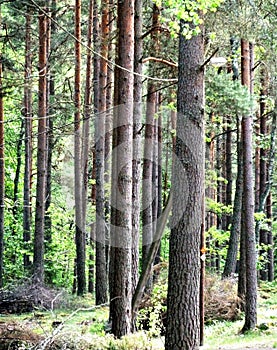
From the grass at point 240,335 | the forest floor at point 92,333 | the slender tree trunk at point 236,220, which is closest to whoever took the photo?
the forest floor at point 92,333

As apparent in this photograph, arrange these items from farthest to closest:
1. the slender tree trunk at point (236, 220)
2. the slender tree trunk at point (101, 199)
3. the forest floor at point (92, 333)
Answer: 1. the slender tree trunk at point (236, 220)
2. the slender tree trunk at point (101, 199)
3. the forest floor at point (92, 333)

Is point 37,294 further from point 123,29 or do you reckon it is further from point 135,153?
point 123,29

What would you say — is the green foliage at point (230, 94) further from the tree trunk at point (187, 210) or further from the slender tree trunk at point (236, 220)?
the slender tree trunk at point (236, 220)

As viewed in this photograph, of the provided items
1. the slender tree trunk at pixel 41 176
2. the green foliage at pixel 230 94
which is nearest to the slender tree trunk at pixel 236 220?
the green foliage at pixel 230 94

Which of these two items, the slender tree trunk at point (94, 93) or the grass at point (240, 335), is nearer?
the grass at point (240, 335)

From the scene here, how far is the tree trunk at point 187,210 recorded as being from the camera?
7.29 m

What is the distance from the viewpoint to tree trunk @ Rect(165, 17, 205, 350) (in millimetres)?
7289

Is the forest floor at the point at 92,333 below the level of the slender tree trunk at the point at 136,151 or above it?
below

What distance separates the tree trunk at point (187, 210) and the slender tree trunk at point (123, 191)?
136 centimetres

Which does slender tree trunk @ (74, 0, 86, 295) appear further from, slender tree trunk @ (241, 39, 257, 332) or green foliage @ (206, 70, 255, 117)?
slender tree trunk @ (241, 39, 257, 332)

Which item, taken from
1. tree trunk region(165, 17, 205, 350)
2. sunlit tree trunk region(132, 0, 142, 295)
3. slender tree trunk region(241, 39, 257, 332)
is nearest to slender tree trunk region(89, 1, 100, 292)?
sunlit tree trunk region(132, 0, 142, 295)

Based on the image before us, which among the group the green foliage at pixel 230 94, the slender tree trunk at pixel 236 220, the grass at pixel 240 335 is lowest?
the grass at pixel 240 335

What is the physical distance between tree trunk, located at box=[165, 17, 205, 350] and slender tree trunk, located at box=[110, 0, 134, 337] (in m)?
1.36

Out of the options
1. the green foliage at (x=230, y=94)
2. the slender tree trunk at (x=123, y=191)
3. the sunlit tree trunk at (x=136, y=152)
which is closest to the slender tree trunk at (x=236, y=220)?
the green foliage at (x=230, y=94)
